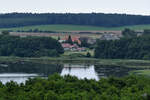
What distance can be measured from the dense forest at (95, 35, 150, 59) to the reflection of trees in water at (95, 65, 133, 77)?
16215 millimetres

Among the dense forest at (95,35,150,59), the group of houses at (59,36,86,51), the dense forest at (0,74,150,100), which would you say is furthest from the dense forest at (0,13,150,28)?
the dense forest at (0,74,150,100)

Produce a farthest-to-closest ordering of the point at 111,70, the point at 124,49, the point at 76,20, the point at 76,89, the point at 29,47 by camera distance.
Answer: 1. the point at 76,20
2. the point at 29,47
3. the point at 124,49
4. the point at 111,70
5. the point at 76,89

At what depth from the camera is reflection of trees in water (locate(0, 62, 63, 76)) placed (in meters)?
67.6

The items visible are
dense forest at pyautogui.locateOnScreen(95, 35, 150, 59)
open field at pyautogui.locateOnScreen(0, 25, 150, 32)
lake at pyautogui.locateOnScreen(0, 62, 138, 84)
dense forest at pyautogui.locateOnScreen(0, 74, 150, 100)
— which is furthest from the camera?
open field at pyautogui.locateOnScreen(0, 25, 150, 32)

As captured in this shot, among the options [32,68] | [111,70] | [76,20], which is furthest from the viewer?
[76,20]

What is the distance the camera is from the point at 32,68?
7144cm

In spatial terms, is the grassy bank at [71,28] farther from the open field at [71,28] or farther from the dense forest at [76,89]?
the dense forest at [76,89]

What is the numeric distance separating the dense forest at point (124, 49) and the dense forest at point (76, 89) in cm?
→ 4991

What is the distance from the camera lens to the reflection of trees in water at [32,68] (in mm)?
67625

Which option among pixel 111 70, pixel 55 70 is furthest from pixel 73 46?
pixel 55 70

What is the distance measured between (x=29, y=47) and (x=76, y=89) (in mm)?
59950

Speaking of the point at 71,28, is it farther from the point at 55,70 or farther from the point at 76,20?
the point at 55,70

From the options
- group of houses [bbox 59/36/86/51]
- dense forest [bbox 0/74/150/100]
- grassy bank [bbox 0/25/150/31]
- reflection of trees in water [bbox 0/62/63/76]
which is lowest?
grassy bank [bbox 0/25/150/31]

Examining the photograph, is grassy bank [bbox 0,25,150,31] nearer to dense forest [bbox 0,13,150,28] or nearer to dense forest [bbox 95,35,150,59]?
dense forest [bbox 0,13,150,28]
